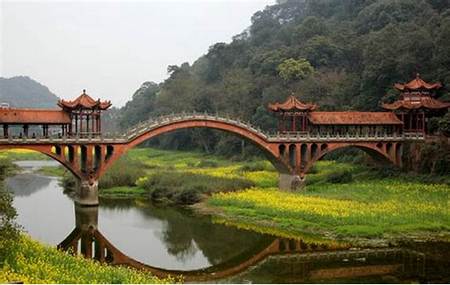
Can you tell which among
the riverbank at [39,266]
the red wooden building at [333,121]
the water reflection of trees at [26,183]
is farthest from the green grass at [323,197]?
the riverbank at [39,266]

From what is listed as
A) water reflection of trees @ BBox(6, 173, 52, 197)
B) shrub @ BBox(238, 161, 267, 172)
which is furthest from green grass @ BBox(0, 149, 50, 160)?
shrub @ BBox(238, 161, 267, 172)

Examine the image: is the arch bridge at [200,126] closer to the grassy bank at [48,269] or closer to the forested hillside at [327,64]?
the forested hillside at [327,64]

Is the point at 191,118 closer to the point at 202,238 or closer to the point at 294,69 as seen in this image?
the point at 202,238

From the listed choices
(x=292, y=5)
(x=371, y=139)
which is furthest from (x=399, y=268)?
(x=292, y=5)

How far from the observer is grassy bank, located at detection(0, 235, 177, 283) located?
21141 mm

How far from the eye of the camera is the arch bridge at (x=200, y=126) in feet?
151

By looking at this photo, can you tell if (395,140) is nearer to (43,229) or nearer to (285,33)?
(43,229)

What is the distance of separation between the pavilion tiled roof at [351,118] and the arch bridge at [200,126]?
128 cm

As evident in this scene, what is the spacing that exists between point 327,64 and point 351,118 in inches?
1598

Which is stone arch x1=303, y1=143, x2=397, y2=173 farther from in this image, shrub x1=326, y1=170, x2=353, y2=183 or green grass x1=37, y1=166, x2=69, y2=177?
green grass x1=37, y1=166, x2=69, y2=177

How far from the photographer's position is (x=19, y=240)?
27000 mm

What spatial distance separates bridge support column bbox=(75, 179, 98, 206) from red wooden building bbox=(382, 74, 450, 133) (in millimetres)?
30572

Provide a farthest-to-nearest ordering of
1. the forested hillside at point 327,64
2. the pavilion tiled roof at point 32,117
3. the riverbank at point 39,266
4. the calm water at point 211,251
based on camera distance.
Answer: the forested hillside at point 327,64 < the pavilion tiled roof at point 32,117 < the calm water at point 211,251 < the riverbank at point 39,266

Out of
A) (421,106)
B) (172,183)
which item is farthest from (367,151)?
(172,183)
